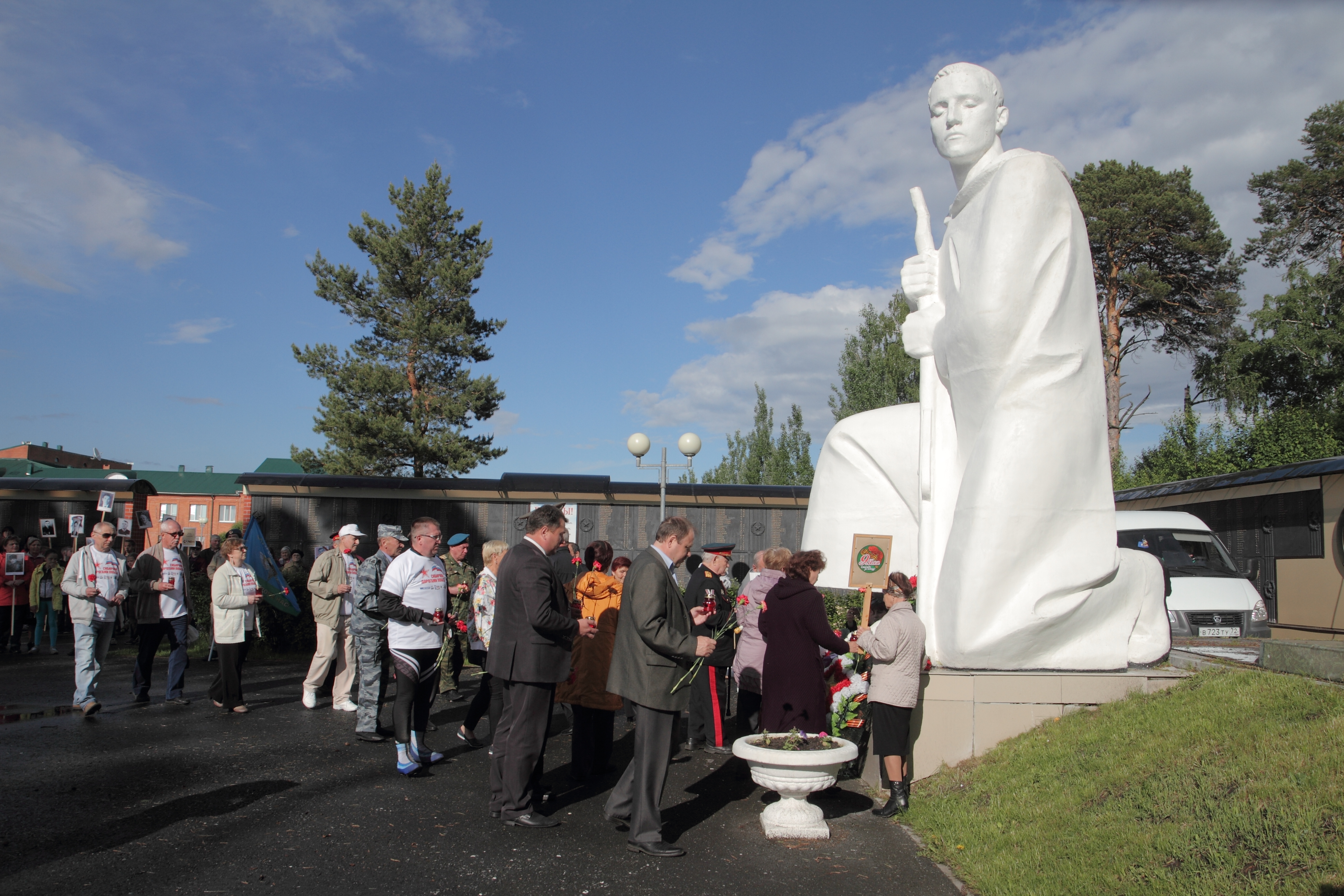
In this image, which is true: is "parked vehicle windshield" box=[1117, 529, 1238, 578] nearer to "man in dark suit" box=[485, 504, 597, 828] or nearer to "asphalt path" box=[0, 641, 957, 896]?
"asphalt path" box=[0, 641, 957, 896]

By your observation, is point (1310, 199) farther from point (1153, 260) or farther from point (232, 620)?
point (232, 620)

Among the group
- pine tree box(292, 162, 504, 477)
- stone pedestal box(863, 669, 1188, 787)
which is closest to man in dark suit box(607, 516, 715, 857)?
stone pedestal box(863, 669, 1188, 787)

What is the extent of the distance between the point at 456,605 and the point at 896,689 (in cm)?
548

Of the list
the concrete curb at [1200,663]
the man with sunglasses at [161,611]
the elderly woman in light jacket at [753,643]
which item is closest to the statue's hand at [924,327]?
the elderly woman in light jacket at [753,643]

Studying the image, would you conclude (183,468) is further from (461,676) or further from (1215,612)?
(1215,612)

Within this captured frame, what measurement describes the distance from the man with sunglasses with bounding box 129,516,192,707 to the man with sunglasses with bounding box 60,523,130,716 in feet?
0.70

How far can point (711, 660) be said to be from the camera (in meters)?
7.07

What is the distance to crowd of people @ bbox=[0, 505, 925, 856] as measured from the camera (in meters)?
4.91

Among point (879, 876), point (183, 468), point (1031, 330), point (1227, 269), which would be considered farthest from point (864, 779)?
point (183, 468)

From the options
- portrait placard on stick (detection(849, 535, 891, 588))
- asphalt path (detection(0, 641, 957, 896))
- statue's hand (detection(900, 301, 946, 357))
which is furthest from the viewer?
portrait placard on stick (detection(849, 535, 891, 588))

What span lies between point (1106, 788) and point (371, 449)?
22611mm

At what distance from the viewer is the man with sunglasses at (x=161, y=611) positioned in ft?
29.0

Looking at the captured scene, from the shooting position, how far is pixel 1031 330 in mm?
6035

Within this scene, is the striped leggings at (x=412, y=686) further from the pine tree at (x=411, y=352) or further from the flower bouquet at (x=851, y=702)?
the pine tree at (x=411, y=352)
